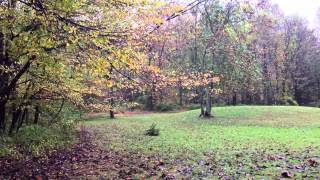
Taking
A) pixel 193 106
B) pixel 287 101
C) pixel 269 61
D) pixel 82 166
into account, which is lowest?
pixel 82 166

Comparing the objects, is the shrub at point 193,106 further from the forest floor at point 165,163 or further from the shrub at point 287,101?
the forest floor at point 165,163

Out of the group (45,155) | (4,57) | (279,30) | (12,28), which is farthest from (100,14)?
(279,30)

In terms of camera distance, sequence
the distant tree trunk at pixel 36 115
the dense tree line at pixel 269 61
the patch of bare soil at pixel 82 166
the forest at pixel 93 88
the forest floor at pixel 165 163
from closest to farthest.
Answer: the forest at pixel 93 88
the forest floor at pixel 165 163
the patch of bare soil at pixel 82 166
the distant tree trunk at pixel 36 115
the dense tree line at pixel 269 61

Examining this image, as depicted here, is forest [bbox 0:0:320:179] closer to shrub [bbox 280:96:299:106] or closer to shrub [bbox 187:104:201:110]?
shrub [bbox 187:104:201:110]

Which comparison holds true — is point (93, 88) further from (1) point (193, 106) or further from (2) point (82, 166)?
(1) point (193, 106)

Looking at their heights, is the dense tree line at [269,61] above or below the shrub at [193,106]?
above

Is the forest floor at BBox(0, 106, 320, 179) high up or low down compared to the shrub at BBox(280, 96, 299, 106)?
down

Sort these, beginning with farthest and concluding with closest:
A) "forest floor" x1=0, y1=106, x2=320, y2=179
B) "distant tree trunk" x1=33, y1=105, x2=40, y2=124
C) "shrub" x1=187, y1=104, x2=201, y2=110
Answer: "shrub" x1=187, y1=104, x2=201, y2=110, "distant tree trunk" x1=33, y1=105, x2=40, y2=124, "forest floor" x1=0, y1=106, x2=320, y2=179

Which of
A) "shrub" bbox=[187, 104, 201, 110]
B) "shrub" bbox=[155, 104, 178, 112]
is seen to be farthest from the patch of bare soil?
"shrub" bbox=[187, 104, 201, 110]

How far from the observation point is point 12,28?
823cm

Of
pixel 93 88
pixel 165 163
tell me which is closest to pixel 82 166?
pixel 165 163

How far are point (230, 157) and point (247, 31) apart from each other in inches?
1371

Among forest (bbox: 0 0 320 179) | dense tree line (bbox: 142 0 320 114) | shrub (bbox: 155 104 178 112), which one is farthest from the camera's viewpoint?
shrub (bbox: 155 104 178 112)

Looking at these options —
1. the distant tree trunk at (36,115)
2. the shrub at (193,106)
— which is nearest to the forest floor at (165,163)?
the distant tree trunk at (36,115)
